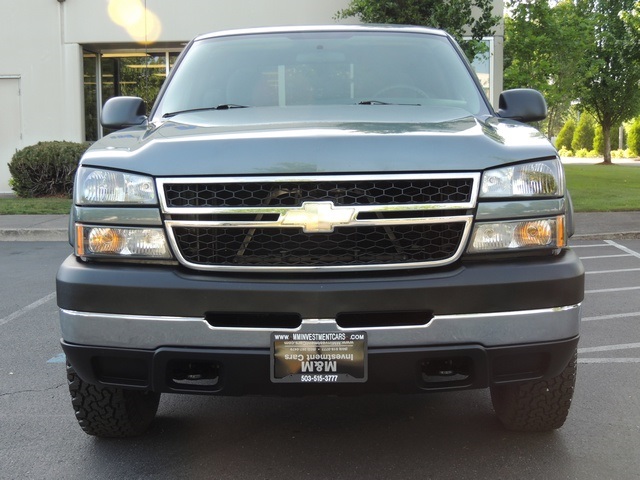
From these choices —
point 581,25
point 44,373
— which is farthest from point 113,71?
point 44,373

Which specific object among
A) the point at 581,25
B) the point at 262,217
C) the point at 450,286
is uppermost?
the point at 581,25

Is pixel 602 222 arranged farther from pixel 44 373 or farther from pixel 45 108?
pixel 45 108

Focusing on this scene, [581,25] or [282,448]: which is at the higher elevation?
[581,25]

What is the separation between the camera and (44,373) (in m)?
4.85

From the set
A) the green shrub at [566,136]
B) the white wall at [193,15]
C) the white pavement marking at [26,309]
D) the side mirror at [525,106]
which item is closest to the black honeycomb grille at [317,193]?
the side mirror at [525,106]

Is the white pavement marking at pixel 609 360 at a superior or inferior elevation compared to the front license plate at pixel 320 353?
inferior

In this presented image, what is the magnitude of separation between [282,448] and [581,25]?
63.9 feet

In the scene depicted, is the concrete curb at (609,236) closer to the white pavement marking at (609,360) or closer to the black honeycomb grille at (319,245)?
the white pavement marking at (609,360)

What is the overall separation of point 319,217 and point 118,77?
59.5ft

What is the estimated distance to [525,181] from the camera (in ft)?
10.0

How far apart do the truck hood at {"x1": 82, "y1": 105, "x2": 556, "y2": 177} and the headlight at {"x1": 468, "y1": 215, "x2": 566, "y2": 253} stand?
227mm

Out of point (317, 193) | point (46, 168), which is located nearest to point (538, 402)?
point (317, 193)

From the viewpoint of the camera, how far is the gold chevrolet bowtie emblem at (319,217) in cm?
294

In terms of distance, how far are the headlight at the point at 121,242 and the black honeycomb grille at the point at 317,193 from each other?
0.47ft
